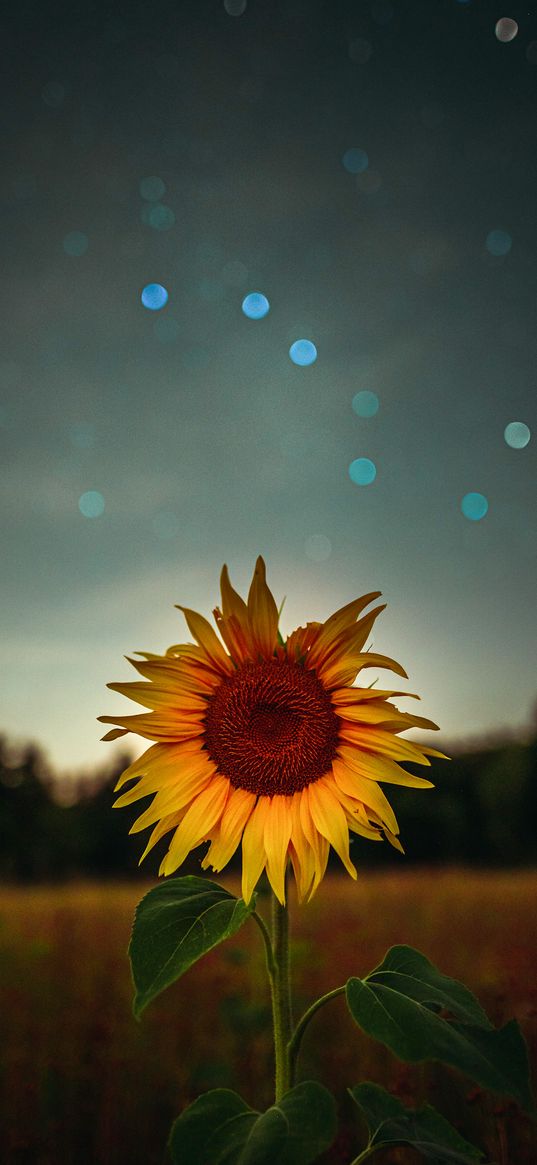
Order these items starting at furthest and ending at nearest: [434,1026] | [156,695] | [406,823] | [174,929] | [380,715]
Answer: [406,823] < [156,695] < [380,715] < [174,929] < [434,1026]

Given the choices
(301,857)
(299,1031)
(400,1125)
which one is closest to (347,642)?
(301,857)

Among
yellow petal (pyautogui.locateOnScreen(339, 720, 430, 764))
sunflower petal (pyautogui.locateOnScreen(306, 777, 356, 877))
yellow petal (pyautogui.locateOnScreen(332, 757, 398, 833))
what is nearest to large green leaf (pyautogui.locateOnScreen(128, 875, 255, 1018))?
sunflower petal (pyautogui.locateOnScreen(306, 777, 356, 877))

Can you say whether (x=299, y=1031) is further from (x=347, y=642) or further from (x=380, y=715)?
(x=347, y=642)

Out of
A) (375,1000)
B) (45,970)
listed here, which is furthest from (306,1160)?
(45,970)

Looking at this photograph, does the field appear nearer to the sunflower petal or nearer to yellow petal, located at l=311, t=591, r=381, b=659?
the sunflower petal

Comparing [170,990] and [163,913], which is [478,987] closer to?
[170,990]

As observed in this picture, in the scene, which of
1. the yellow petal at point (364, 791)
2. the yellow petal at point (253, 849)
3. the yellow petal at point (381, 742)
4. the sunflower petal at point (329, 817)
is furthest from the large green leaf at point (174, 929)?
the yellow petal at point (381, 742)

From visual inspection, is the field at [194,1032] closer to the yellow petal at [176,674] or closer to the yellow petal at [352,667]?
the yellow petal at [352,667]
